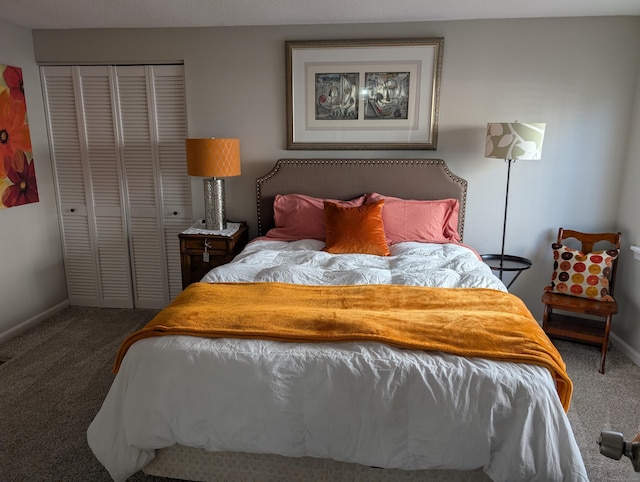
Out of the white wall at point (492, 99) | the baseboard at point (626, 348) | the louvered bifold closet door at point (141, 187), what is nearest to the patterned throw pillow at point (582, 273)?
the white wall at point (492, 99)

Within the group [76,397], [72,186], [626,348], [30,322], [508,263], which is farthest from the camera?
[72,186]

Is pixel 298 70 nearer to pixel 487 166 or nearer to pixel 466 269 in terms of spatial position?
pixel 487 166

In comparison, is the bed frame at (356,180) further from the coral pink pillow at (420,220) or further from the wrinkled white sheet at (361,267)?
the wrinkled white sheet at (361,267)

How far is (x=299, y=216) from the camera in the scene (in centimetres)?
336

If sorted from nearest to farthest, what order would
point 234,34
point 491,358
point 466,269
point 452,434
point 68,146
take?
point 452,434 → point 491,358 → point 466,269 → point 234,34 → point 68,146

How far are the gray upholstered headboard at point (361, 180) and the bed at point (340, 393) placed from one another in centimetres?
143

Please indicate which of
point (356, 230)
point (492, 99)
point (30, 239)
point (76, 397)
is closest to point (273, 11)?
point (356, 230)

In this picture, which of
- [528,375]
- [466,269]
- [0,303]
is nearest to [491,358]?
[528,375]

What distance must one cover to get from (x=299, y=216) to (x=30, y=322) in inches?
92.0

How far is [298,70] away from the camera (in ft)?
11.4

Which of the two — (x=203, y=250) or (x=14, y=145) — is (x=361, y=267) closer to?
(x=203, y=250)

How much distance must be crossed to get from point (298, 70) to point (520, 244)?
2.21 m

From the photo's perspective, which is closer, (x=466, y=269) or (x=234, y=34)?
(x=466, y=269)

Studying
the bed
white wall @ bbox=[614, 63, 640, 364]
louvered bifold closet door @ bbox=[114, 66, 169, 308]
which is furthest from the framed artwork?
the bed
